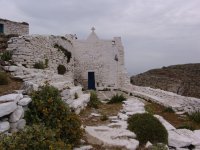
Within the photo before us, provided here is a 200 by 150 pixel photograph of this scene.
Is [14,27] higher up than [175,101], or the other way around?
[14,27]

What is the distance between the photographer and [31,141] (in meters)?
6.96

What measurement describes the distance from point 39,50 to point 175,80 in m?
26.9

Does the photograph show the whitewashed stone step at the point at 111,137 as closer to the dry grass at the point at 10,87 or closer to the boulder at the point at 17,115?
the boulder at the point at 17,115

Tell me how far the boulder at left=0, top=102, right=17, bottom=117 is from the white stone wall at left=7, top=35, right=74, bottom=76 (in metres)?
10.4

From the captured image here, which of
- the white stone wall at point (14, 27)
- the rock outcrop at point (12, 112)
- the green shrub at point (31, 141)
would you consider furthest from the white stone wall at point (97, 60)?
the green shrub at point (31, 141)

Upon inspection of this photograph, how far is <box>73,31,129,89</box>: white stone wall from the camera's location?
27797 mm

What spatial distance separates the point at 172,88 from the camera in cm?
4097

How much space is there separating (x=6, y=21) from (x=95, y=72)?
8715 millimetres

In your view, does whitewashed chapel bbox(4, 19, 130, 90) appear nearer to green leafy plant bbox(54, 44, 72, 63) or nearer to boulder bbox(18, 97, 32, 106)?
green leafy plant bbox(54, 44, 72, 63)

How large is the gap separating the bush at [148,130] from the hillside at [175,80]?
2731 cm

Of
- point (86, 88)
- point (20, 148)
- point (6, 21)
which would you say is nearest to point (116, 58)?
point (86, 88)

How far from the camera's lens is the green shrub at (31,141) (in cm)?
673

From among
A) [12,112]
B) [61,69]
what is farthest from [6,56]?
[12,112]

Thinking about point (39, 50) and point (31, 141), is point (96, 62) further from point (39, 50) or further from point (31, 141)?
point (31, 141)
